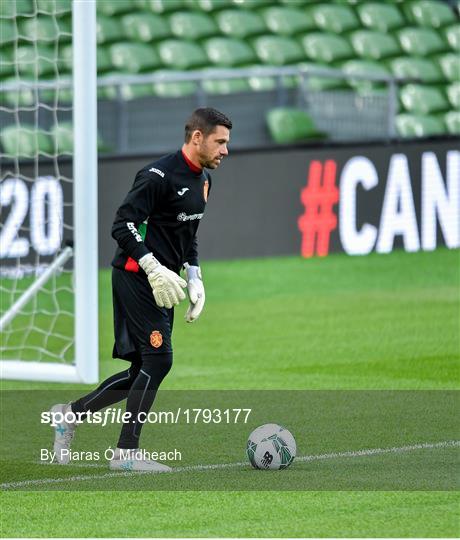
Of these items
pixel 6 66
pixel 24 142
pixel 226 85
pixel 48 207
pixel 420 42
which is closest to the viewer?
pixel 48 207

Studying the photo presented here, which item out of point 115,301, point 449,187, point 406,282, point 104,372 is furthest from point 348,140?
point 115,301

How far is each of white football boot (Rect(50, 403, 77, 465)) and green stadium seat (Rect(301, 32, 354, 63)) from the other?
40.4 ft

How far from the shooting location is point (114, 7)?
59.8 ft

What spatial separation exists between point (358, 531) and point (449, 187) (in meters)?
11.1

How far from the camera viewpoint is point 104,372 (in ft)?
34.4

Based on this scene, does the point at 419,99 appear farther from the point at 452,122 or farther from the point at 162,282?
the point at 162,282

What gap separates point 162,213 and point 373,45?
13.0 m

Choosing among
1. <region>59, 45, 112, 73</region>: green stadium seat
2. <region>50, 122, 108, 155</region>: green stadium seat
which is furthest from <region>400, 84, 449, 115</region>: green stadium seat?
<region>50, 122, 108, 155</region>: green stadium seat

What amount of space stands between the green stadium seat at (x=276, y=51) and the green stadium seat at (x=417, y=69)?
57.3 inches

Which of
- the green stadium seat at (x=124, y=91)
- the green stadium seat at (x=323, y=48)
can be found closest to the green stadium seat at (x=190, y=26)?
the green stadium seat at (x=323, y=48)

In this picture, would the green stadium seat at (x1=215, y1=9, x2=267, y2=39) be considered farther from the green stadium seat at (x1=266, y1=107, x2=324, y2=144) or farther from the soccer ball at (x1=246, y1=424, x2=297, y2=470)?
the soccer ball at (x1=246, y1=424, x2=297, y2=470)

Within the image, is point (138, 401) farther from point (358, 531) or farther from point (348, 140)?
point (348, 140)

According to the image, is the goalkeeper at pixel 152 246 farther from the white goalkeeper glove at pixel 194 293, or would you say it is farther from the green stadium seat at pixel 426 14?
the green stadium seat at pixel 426 14

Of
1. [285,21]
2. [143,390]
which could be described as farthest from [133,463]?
[285,21]
